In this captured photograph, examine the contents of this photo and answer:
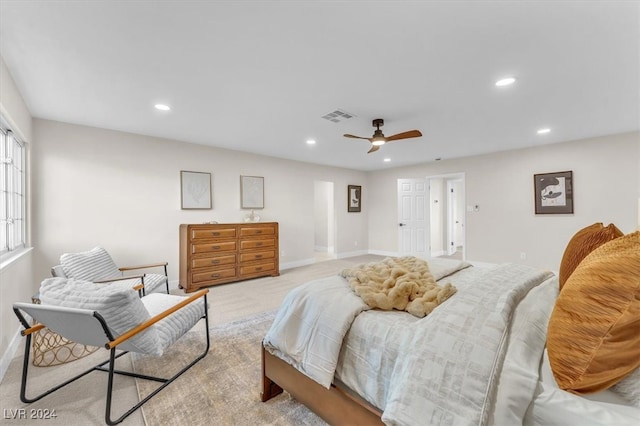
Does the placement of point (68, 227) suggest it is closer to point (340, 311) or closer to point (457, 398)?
point (340, 311)

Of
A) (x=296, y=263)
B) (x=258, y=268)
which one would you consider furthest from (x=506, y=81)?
(x=296, y=263)

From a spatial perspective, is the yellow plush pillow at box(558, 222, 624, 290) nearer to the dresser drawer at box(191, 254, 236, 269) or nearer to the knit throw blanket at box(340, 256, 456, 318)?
the knit throw blanket at box(340, 256, 456, 318)

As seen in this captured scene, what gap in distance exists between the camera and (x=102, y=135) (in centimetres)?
379

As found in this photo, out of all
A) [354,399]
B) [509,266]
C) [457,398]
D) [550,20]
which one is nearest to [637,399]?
[457,398]

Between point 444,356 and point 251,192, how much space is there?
4810 millimetres

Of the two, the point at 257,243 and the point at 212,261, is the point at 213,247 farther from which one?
the point at 257,243

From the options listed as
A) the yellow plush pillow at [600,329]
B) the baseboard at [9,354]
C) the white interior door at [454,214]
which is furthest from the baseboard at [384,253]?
the baseboard at [9,354]

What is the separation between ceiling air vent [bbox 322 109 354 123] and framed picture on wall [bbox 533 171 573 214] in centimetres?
Result: 413

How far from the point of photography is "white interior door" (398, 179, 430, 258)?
6.69m

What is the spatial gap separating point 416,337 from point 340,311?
1.41ft

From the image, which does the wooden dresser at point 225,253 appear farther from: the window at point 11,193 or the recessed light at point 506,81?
the recessed light at point 506,81

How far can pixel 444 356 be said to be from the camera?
1.01 m

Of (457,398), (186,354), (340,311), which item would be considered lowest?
(186,354)

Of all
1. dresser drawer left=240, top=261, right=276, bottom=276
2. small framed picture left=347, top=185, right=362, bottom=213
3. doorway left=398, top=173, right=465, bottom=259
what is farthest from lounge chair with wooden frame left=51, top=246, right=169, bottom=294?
doorway left=398, top=173, right=465, bottom=259
